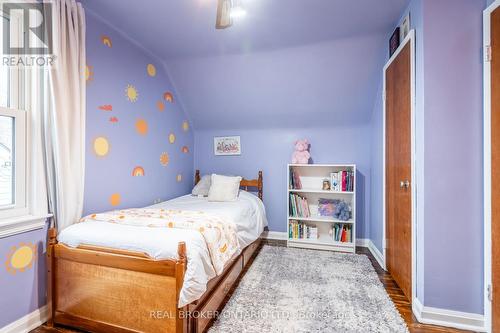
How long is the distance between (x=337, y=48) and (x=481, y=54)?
119cm

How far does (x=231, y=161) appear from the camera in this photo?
3486 mm

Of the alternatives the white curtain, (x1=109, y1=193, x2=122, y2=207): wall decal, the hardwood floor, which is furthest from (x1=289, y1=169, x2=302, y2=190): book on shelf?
the white curtain

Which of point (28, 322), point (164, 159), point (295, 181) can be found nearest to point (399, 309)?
point (295, 181)

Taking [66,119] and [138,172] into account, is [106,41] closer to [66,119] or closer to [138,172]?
[66,119]

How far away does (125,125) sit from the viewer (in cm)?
225

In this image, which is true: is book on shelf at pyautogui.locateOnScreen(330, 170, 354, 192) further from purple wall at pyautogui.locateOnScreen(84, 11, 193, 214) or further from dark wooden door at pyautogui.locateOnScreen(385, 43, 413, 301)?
purple wall at pyautogui.locateOnScreen(84, 11, 193, 214)

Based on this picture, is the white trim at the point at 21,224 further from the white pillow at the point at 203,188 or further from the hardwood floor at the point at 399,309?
the white pillow at the point at 203,188

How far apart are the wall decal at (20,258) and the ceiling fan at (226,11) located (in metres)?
1.81

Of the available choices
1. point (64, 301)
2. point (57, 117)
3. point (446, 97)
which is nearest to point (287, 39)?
point (446, 97)

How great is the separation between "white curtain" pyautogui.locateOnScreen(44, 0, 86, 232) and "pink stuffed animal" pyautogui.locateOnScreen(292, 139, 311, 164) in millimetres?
2314

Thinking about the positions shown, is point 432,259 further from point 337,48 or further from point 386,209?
point 337,48

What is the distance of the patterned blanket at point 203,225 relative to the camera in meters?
1.48

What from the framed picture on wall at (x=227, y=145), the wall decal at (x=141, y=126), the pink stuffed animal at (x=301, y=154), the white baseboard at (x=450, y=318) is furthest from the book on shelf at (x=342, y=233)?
the wall decal at (x=141, y=126)

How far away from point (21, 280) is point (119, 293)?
26.3 inches
